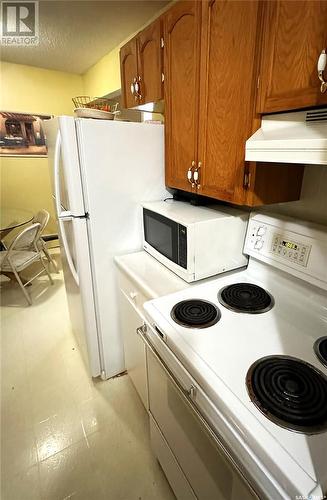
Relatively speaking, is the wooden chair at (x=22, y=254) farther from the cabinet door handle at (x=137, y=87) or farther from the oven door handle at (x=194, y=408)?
the oven door handle at (x=194, y=408)

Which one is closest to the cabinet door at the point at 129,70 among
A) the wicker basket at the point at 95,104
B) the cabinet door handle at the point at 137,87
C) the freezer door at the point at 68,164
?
the cabinet door handle at the point at 137,87

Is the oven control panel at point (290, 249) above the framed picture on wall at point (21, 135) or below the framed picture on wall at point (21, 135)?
below

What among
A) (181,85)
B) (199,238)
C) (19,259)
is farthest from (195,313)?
(19,259)

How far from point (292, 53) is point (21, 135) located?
12.8 feet

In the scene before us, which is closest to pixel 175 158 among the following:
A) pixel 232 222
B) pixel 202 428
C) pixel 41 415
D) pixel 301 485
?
pixel 232 222

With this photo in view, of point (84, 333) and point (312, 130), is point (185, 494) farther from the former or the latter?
point (312, 130)

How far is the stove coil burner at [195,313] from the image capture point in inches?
35.6

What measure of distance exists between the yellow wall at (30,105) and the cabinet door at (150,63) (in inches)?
108

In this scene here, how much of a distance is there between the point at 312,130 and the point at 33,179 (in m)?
3.93

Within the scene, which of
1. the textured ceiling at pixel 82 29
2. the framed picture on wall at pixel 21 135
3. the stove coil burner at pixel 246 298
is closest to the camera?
the stove coil burner at pixel 246 298

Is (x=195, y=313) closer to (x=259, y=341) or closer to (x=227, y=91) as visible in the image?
(x=259, y=341)

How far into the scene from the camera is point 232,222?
4.00 ft

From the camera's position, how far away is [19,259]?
2.63 metres

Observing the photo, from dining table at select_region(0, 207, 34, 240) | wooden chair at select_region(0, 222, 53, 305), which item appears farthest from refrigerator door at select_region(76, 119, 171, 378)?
dining table at select_region(0, 207, 34, 240)
